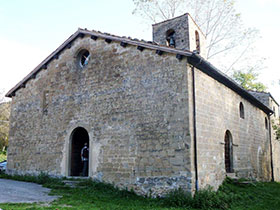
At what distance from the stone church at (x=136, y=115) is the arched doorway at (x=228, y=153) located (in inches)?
1.7

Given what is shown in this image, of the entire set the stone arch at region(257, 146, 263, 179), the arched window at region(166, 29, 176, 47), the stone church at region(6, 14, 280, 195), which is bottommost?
the stone arch at region(257, 146, 263, 179)

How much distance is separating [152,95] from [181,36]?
20.2 ft

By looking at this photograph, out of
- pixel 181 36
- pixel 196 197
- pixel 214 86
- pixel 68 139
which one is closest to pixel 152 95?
pixel 214 86

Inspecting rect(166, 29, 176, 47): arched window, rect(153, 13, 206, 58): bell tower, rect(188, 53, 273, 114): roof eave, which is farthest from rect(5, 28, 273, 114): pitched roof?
rect(166, 29, 176, 47): arched window

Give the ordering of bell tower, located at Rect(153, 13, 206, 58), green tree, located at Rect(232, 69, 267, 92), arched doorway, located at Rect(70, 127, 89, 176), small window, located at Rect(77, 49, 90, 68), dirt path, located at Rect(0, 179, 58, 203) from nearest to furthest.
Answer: dirt path, located at Rect(0, 179, 58, 203), arched doorway, located at Rect(70, 127, 89, 176), small window, located at Rect(77, 49, 90, 68), bell tower, located at Rect(153, 13, 206, 58), green tree, located at Rect(232, 69, 267, 92)

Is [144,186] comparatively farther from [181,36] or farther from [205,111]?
[181,36]

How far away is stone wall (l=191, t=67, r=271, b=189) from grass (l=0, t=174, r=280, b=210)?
668mm

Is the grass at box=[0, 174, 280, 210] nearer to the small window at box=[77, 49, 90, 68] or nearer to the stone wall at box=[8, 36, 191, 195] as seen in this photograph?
the stone wall at box=[8, 36, 191, 195]

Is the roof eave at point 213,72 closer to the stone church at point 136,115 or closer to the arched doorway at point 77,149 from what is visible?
the stone church at point 136,115

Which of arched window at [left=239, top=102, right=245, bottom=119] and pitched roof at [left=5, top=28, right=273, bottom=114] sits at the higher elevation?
pitched roof at [left=5, top=28, right=273, bottom=114]

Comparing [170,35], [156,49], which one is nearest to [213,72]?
[156,49]

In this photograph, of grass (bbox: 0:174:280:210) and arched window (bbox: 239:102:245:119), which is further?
arched window (bbox: 239:102:245:119)

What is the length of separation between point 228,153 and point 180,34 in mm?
6599

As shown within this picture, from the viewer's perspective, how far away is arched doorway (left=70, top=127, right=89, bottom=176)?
12.3m
